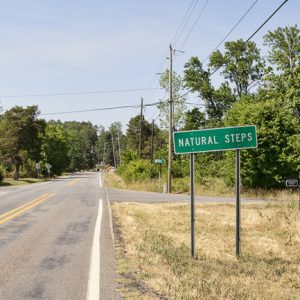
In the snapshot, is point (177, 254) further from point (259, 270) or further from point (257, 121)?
point (257, 121)

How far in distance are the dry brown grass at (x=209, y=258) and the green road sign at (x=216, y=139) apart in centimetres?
222

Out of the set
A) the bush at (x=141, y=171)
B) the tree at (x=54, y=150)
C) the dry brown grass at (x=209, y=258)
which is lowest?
the dry brown grass at (x=209, y=258)

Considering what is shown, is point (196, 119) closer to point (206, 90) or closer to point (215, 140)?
point (206, 90)

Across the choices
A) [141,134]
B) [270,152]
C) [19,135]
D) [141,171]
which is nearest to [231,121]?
[270,152]

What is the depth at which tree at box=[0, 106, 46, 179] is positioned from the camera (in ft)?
219

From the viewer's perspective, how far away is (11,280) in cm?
693

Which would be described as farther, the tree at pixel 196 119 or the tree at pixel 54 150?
the tree at pixel 54 150

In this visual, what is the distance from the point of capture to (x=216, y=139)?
8.94 meters

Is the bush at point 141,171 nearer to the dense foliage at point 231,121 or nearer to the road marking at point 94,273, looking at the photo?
the dense foliage at point 231,121

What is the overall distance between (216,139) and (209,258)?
2.61 metres

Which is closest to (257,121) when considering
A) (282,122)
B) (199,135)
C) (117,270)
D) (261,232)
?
(282,122)

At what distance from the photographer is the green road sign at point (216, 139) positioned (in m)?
8.90

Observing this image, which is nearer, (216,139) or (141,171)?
(216,139)

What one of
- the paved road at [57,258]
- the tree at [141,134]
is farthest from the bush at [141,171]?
the tree at [141,134]
